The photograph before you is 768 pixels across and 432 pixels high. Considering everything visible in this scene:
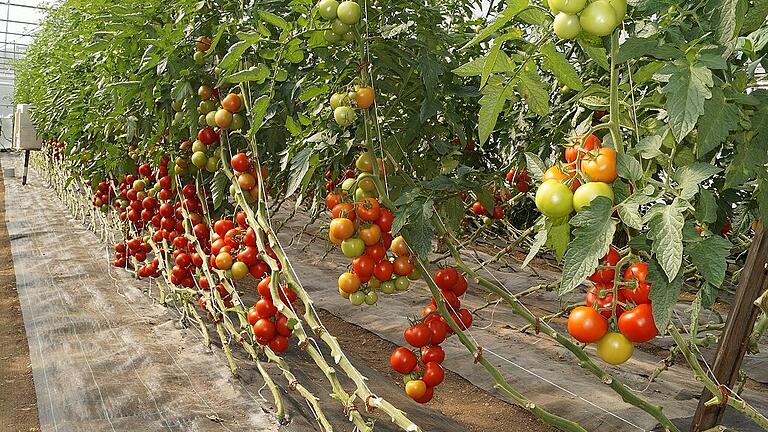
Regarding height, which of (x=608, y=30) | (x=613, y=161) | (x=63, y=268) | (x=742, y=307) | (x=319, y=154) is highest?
(x=608, y=30)

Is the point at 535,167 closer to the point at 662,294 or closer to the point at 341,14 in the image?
the point at 662,294

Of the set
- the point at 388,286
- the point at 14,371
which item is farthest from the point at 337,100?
the point at 14,371

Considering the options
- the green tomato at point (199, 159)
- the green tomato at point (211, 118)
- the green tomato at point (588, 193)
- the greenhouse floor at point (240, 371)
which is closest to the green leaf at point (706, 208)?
the green tomato at point (588, 193)

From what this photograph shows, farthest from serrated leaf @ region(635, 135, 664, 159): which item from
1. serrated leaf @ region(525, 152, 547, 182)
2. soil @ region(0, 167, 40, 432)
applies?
soil @ region(0, 167, 40, 432)

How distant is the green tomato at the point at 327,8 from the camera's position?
1246 millimetres

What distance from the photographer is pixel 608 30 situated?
27.0 inches

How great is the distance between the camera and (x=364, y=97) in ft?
4.39

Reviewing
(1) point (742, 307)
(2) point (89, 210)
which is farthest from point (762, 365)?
(2) point (89, 210)

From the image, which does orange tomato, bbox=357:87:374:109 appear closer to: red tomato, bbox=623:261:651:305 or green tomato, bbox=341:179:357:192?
green tomato, bbox=341:179:357:192

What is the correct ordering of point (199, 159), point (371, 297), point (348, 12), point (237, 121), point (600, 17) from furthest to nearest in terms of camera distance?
1. point (199, 159)
2. point (237, 121)
3. point (371, 297)
4. point (348, 12)
5. point (600, 17)

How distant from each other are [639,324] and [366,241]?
2.10 feet

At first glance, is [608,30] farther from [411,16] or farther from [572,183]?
[411,16]

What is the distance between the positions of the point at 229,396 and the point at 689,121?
1.57m

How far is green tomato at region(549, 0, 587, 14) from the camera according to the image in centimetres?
68
